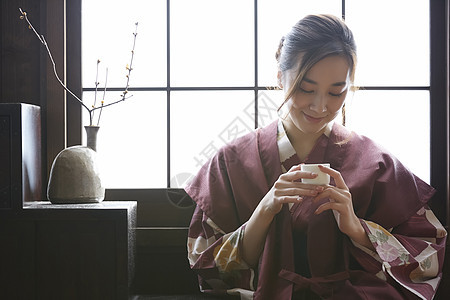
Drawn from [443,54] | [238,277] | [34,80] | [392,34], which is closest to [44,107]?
[34,80]

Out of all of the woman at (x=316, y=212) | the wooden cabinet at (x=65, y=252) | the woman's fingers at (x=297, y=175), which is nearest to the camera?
the woman's fingers at (x=297, y=175)

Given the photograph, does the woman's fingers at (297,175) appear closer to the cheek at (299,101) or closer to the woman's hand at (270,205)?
the woman's hand at (270,205)

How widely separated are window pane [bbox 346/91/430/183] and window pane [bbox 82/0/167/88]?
819 mm

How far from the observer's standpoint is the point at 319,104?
1396 millimetres

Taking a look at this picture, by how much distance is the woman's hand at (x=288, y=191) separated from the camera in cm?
127

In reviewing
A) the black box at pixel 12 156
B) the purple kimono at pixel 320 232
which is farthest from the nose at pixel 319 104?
the black box at pixel 12 156

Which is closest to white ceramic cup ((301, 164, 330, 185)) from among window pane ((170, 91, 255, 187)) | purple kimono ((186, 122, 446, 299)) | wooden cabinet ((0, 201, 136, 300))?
purple kimono ((186, 122, 446, 299))

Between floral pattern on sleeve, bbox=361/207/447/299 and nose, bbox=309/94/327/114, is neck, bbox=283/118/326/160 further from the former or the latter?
floral pattern on sleeve, bbox=361/207/447/299

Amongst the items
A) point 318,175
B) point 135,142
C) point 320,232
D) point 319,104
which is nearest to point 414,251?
point 320,232

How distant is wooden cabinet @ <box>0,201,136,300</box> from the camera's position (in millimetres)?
1478

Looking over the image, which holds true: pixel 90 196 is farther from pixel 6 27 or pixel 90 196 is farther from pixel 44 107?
pixel 6 27

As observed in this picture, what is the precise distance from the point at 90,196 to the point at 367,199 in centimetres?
89

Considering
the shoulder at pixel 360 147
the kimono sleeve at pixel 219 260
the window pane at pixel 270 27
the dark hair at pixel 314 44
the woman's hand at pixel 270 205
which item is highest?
the window pane at pixel 270 27

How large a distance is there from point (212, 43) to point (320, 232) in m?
0.91
